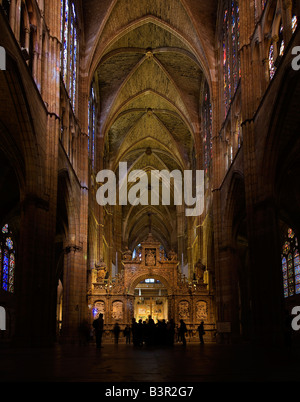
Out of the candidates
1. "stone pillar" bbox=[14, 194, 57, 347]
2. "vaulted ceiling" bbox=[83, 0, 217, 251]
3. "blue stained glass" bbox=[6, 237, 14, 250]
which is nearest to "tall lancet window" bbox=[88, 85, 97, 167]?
"vaulted ceiling" bbox=[83, 0, 217, 251]

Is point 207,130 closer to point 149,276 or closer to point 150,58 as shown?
point 150,58

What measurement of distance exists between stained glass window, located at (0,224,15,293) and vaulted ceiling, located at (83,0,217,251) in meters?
12.2

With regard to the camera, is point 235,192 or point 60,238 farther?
point 60,238

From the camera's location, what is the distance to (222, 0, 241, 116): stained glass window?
27000mm

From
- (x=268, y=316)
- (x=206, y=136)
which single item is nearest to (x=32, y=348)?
(x=268, y=316)

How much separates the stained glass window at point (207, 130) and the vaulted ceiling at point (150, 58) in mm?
1913

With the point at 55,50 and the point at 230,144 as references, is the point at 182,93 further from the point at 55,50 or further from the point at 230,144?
the point at 55,50

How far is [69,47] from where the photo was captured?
28.3 m

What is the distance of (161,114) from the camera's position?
4878 cm

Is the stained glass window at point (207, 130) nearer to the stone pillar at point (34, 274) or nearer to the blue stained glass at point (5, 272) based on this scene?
the blue stained glass at point (5, 272)

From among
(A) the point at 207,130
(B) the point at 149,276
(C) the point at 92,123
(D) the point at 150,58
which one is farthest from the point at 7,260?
(D) the point at 150,58

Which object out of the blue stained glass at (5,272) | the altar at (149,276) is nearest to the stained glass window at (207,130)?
the altar at (149,276)

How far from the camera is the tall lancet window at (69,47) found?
2675 cm
